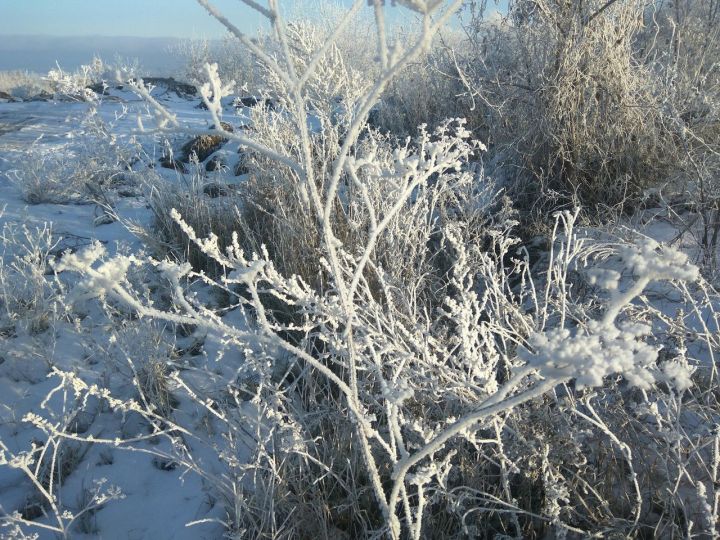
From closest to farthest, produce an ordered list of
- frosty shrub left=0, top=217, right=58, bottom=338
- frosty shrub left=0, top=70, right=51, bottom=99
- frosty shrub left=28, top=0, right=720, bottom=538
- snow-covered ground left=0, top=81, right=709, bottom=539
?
frosty shrub left=28, top=0, right=720, bottom=538, snow-covered ground left=0, top=81, right=709, bottom=539, frosty shrub left=0, top=217, right=58, bottom=338, frosty shrub left=0, top=70, right=51, bottom=99

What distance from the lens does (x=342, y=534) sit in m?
1.54

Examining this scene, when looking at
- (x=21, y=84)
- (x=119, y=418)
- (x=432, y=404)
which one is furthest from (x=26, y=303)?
(x=21, y=84)

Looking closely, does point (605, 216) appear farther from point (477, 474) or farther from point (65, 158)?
point (65, 158)

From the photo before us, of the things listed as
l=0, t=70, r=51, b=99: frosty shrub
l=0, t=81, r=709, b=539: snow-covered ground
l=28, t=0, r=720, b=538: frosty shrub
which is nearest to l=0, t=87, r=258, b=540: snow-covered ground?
l=0, t=81, r=709, b=539: snow-covered ground

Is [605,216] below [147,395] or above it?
above

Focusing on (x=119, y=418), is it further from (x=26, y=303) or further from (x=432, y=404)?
(x=432, y=404)

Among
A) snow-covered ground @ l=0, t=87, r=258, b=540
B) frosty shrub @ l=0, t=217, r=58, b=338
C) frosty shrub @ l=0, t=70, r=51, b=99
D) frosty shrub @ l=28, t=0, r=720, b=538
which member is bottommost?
frosty shrub @ l=0, t=70, r=51, b=99

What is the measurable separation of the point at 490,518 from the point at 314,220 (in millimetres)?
1715

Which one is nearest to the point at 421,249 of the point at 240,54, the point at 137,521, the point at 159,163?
the point at 137,521

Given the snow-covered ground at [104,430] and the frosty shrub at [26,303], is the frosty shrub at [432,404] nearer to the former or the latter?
the snow-covered ground at [104,430]

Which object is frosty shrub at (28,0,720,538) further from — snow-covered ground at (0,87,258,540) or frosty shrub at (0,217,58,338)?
frosty shrub at (0,217,58,338)

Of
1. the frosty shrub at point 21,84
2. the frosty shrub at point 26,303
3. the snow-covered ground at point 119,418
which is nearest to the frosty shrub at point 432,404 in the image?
the snow-covered ground at point 119,418

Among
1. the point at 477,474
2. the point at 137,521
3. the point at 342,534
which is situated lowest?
the point at 137,521

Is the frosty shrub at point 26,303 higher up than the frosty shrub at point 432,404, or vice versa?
the frosty shrub at point 432,404
